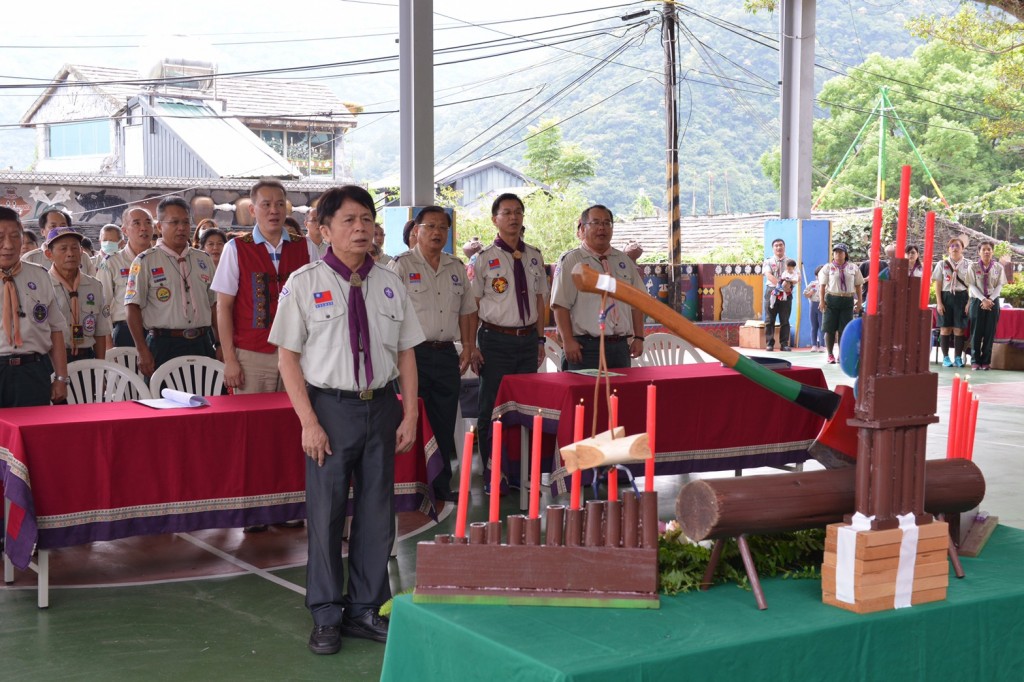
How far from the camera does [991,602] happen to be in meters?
1.96

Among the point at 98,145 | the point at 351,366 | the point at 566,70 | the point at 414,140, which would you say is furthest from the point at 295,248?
the point at 566,70

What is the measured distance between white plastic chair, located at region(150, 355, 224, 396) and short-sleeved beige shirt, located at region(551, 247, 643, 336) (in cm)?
181

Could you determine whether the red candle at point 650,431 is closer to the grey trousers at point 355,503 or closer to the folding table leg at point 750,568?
the folding table leg at point 750,568

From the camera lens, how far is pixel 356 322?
3449 millimetres

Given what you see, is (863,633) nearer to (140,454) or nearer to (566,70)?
(140,454)

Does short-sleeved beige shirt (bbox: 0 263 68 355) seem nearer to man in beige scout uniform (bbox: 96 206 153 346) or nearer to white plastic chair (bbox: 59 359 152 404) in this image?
white plastic chair (bbox: 59 359 152 404)

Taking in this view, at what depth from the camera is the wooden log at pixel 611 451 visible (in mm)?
1708

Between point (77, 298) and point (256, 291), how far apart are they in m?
1.80

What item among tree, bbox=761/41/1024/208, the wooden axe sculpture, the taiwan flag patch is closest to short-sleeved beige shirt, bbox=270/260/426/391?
the taiwan flag patch

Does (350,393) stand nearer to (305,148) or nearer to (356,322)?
(356,322)

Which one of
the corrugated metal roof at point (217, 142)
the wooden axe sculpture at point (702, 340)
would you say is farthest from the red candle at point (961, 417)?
the corrugated metal roof at point (217, 142)

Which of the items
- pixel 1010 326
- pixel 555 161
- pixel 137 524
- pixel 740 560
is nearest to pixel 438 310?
pixel 137 524

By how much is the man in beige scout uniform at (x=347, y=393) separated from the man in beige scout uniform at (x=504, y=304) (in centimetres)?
244

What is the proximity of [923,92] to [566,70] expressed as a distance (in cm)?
3981
